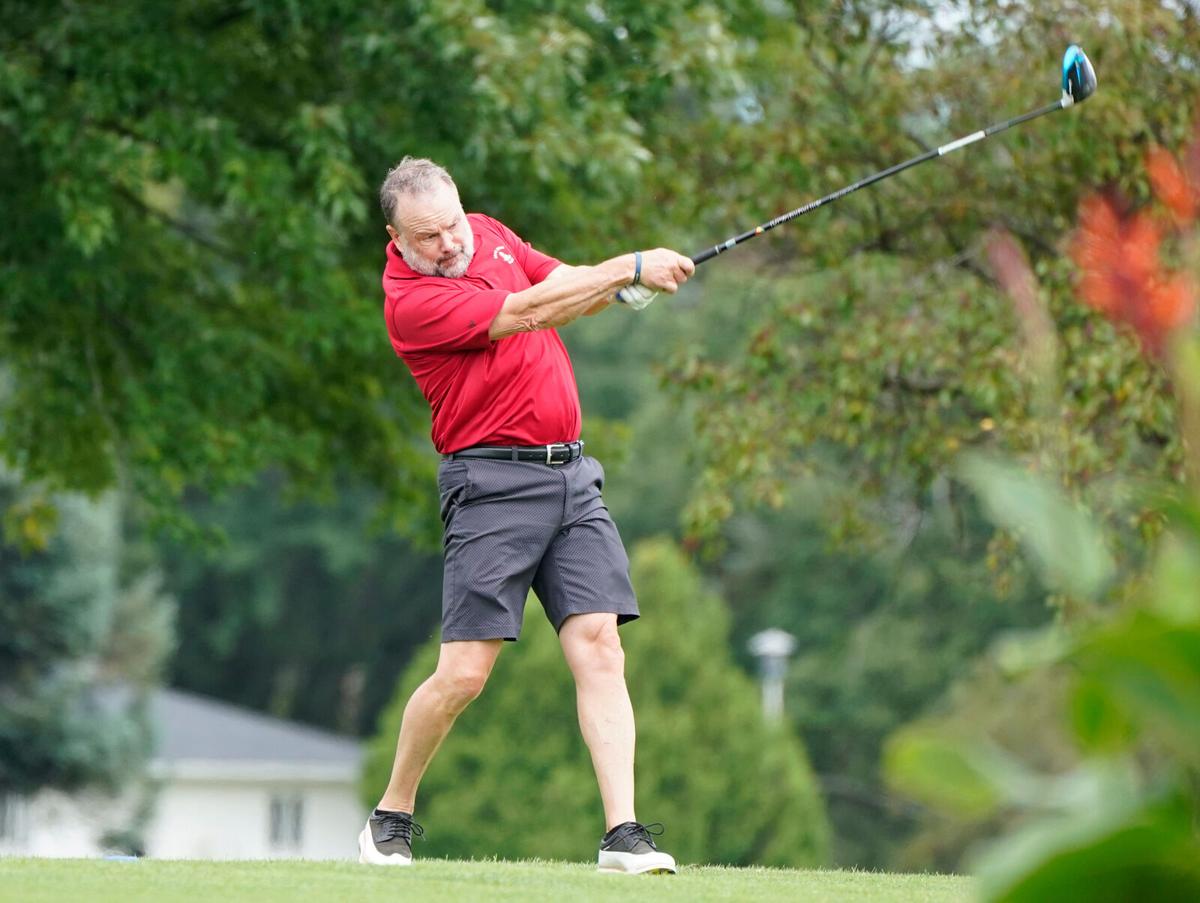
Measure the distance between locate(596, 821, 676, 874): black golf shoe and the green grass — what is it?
0.06 meters

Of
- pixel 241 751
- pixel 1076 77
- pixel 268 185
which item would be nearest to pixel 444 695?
pixel 1076 77

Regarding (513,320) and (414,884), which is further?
(513,320)

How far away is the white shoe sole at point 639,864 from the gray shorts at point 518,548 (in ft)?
2.05

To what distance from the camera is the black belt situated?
5.41 metres

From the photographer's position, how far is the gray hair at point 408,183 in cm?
540

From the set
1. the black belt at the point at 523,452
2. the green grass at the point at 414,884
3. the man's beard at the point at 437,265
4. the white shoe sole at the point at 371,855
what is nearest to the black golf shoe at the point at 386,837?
the white shoe sole at the point at 371,855

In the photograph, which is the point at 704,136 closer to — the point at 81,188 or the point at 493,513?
the point at 81,188

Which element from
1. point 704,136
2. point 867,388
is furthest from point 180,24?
point 867,388

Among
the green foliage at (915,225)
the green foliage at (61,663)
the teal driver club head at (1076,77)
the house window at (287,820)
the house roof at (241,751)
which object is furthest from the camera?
the house window at (287,820)

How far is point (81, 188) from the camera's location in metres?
9.59

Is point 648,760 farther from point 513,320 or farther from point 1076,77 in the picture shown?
point 513,320

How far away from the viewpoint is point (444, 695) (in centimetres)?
537

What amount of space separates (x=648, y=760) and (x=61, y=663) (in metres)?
8.21

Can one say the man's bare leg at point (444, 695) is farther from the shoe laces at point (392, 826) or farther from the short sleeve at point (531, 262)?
the short sleeve at point (531, 262)
